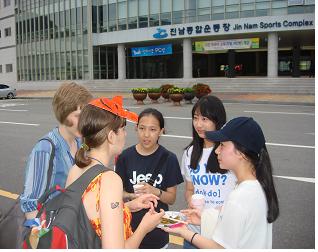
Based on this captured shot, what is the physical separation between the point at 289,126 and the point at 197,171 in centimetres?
1070

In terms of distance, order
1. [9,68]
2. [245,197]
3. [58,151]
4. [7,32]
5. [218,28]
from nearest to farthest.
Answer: [245,197] → [58,151] → [218,28] → [9,68] → [7,32]

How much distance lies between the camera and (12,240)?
2004 millimetres

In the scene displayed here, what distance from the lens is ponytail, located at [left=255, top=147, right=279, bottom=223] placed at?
2.15 metres

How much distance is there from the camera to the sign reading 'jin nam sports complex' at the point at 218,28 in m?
29.6

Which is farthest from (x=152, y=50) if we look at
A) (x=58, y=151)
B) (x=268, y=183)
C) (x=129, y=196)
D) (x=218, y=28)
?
(x=268, y=183)

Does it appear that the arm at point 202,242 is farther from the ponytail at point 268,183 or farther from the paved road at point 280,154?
the paved road at point 280,154

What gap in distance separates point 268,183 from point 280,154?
713 cm

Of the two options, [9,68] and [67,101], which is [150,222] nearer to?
[67,101]

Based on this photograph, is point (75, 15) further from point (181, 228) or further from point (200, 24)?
point (181, 228)

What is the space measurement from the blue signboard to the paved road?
20.3 meters

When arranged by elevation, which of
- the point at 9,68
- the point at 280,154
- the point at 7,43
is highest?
the point at 7,43

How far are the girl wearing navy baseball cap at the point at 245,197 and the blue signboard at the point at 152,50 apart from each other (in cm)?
3589

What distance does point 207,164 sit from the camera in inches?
124

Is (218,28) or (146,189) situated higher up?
(218,28)
